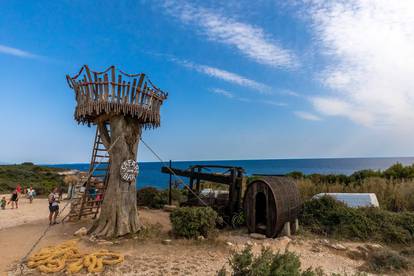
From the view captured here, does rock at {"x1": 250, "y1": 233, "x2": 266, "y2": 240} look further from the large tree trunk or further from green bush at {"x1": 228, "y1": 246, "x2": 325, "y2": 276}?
green bush at {"x1": 228, "y1": 246, "x2": 325, "y2": 276}

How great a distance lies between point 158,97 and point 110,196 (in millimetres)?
3714

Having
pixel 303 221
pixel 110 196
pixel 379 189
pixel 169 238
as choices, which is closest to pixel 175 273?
pixel 169 238

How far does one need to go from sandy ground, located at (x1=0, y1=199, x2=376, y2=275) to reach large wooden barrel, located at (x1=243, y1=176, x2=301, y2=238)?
43 cm

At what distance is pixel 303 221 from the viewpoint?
9.27m

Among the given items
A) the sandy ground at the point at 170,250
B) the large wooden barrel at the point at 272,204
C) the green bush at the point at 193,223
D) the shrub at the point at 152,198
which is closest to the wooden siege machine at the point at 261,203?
the large wooden barrel at the point at 272,204

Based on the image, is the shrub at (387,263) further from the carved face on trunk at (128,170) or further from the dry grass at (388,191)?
the carved face on trunk at (128,170)

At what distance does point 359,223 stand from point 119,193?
8084mm

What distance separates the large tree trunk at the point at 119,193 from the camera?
753 centimetres

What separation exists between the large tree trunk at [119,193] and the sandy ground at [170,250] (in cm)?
56

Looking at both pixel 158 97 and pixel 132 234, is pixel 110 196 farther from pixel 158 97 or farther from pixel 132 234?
pixel 158 97

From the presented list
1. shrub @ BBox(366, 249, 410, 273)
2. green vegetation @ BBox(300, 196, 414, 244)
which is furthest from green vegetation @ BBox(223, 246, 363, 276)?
green vegetation @ BBox(300, 196, 414, 244)

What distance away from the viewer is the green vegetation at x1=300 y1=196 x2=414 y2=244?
766 cm

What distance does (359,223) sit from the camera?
8062mm

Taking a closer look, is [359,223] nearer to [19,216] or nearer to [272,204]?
[272,204]
